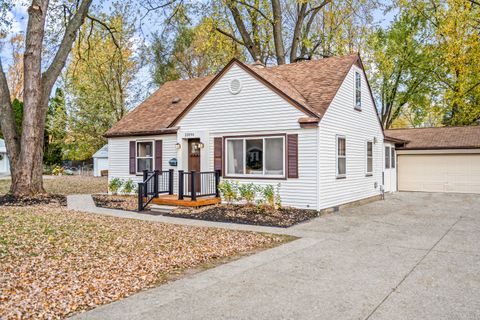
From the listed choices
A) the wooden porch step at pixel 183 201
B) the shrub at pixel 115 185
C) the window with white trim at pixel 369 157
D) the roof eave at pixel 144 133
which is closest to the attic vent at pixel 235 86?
the roof eave at pixel 144 133

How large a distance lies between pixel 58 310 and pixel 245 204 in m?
8.46

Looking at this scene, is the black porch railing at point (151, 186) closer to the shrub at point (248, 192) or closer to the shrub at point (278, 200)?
the shrub at point (248, 192)

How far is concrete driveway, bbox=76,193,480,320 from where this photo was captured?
3.97 metres

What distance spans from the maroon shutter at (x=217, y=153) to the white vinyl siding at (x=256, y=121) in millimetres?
140

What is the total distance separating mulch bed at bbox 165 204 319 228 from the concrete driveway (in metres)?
1.64

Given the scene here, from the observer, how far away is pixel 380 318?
3814 mm

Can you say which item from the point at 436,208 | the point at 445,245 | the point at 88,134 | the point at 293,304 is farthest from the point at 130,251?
the point at 88,134

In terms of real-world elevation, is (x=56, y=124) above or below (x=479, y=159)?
above

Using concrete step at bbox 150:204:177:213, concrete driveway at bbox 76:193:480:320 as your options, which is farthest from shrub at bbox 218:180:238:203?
concrete driveway at bbox 76:193:480:320

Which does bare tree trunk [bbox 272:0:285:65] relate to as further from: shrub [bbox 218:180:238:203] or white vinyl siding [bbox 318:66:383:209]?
shrub [bbox 218:180:238:203]

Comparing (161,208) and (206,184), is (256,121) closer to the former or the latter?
(206,184)

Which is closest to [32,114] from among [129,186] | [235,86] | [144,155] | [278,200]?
[144,155]

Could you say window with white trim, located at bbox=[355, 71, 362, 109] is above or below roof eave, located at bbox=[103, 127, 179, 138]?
above

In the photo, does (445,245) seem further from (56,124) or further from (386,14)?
(56,124)
